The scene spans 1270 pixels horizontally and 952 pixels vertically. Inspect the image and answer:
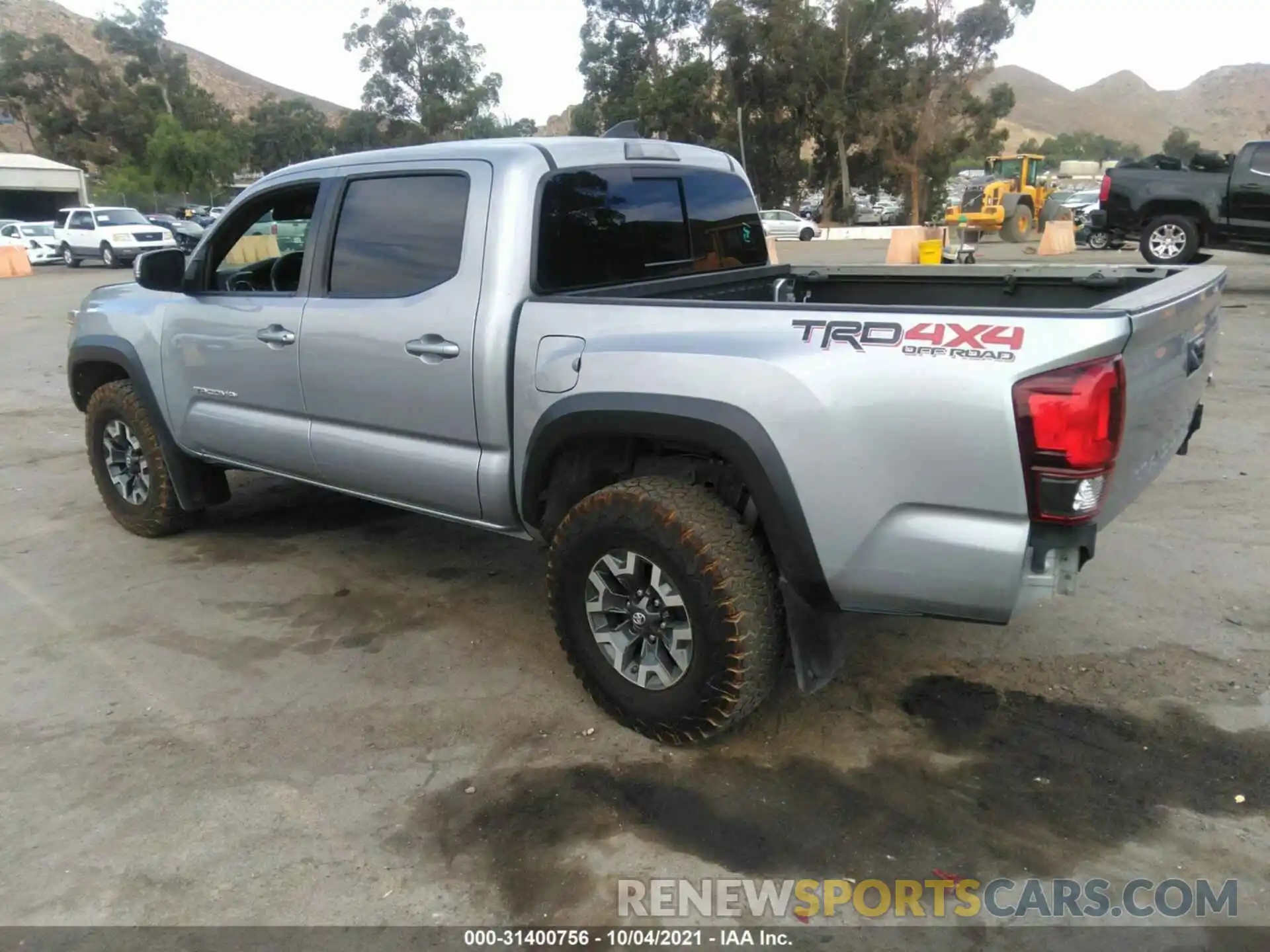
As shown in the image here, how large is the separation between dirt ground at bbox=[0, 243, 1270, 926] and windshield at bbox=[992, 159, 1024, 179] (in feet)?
88.0

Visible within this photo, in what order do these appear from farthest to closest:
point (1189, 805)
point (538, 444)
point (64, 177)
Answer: point (64, 177) < point (538, 444) < point (1189, 805)

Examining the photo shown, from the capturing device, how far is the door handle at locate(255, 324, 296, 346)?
164 inches

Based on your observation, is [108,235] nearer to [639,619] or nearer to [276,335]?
[276,335]

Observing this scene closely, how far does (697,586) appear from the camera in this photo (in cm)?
298

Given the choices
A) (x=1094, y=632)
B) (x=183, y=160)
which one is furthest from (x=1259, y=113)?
(x=1094, y=632)

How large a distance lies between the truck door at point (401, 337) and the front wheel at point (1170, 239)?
527 inches

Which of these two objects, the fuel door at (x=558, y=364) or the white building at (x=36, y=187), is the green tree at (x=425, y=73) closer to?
the white building at (x=36, y=187)

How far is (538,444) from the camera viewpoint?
3.33 metres

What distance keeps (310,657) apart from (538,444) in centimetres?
149

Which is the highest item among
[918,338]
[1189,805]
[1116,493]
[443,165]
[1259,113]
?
[1259,113]

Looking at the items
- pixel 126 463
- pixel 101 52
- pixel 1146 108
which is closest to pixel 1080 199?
pixel 126 463

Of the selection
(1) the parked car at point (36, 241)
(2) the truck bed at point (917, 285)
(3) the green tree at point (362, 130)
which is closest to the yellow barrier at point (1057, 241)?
(2) the truck bed at point (917, 285)

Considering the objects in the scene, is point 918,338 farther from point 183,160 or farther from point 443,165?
point 183,160

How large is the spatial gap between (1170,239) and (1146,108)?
198m
